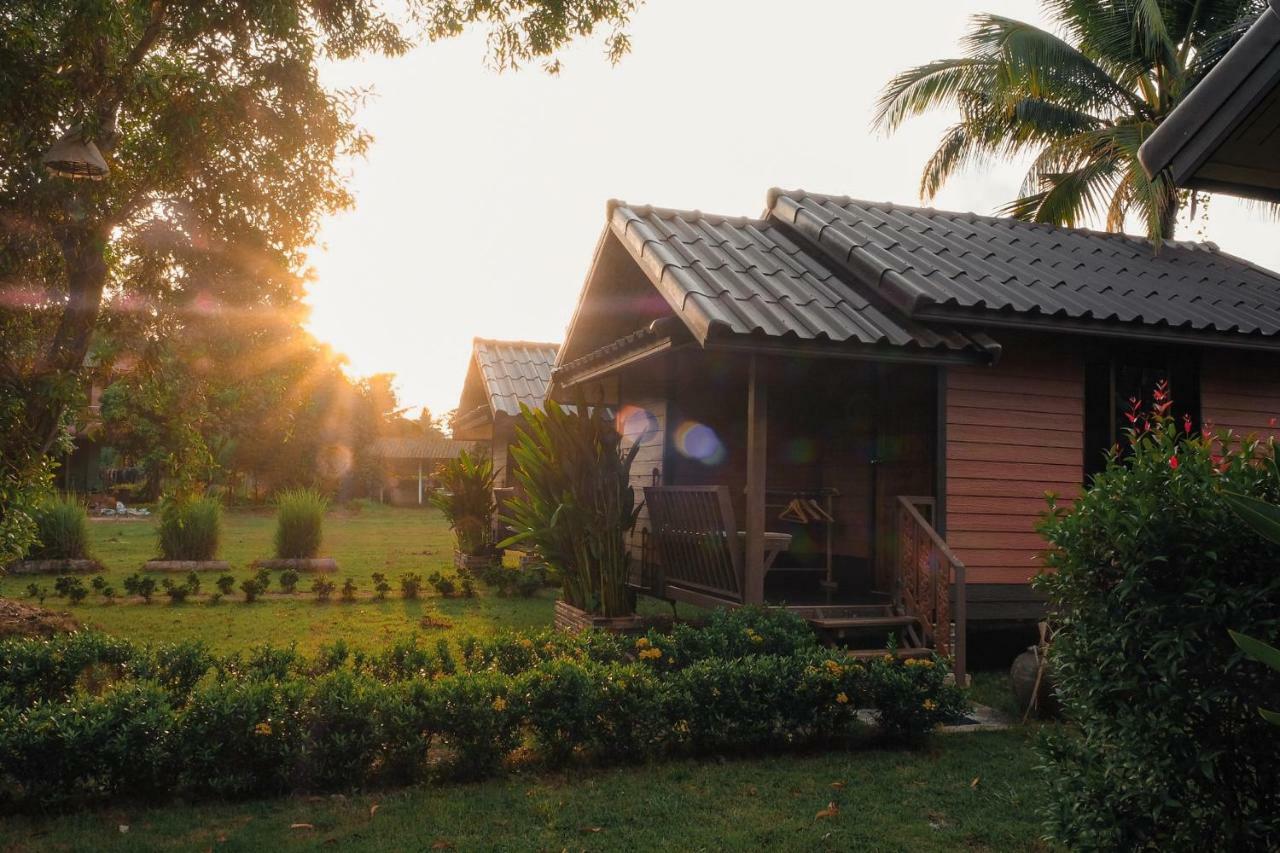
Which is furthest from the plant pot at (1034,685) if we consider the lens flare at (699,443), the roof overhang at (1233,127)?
the lens flare at (699,443)

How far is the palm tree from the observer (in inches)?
642

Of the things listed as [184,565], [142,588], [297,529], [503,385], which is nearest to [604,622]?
[142,588]

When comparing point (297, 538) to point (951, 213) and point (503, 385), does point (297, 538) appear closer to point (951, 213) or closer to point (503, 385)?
point (503, 385)

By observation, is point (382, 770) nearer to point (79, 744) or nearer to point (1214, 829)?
point (79, 744)

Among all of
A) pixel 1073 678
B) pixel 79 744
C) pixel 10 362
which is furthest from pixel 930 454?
pixel 10 362

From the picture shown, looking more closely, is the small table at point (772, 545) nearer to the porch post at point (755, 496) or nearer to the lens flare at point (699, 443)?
the porch post at point (755, 496)

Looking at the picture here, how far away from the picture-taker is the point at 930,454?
9922mm

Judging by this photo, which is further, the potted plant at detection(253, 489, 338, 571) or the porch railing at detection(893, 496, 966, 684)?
the potted plant at detection(253, 489, 338, 571)

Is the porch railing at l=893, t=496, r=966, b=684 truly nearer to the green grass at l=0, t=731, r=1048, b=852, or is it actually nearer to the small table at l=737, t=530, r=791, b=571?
the small table at l=737, t=530, r=791, b=571

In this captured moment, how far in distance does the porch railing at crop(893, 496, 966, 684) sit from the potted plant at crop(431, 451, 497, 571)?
1044 centimetres

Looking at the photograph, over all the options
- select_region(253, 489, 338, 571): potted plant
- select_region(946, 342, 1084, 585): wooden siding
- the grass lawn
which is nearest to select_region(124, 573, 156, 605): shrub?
the grass lawn

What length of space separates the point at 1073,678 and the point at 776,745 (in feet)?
8.96

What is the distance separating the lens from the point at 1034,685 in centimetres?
734

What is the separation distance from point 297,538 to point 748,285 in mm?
11321
